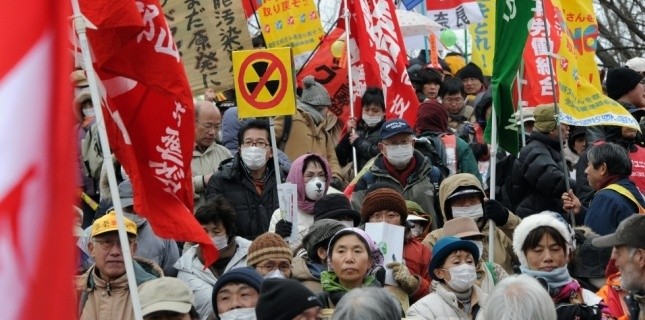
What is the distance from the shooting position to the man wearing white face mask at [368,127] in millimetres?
13875

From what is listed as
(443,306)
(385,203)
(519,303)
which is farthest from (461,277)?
(519,303)

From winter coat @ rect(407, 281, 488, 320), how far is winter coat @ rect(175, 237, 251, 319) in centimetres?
142

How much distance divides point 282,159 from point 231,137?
5.86 feet

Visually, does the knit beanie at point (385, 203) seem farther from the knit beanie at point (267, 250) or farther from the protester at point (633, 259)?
the protester at point (633, 259)

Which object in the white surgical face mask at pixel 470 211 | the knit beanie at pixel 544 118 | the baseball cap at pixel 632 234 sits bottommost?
the white surgical face mask at pixel 470 211

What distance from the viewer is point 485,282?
355 inches

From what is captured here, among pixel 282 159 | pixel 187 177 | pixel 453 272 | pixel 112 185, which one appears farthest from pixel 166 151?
pixel 282 159

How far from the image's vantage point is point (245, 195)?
1197 cm

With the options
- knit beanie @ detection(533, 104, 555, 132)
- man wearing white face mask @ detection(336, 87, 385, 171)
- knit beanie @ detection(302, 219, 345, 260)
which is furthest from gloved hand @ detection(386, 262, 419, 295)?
man wearing white face mask @ detection(336, 87, 385, 171)

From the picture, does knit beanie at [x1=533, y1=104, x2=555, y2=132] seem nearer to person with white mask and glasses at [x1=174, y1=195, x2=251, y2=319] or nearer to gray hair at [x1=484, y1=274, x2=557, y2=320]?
person with white mask and glasses at [x1=174, y1=195, x2=251, y2=319]

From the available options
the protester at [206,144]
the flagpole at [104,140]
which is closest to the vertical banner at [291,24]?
the protester at [206,144]

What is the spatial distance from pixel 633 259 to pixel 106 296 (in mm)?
2918

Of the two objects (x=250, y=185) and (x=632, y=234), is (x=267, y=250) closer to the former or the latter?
(x=632, y=234)

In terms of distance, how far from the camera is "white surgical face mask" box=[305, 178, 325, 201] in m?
11.4
